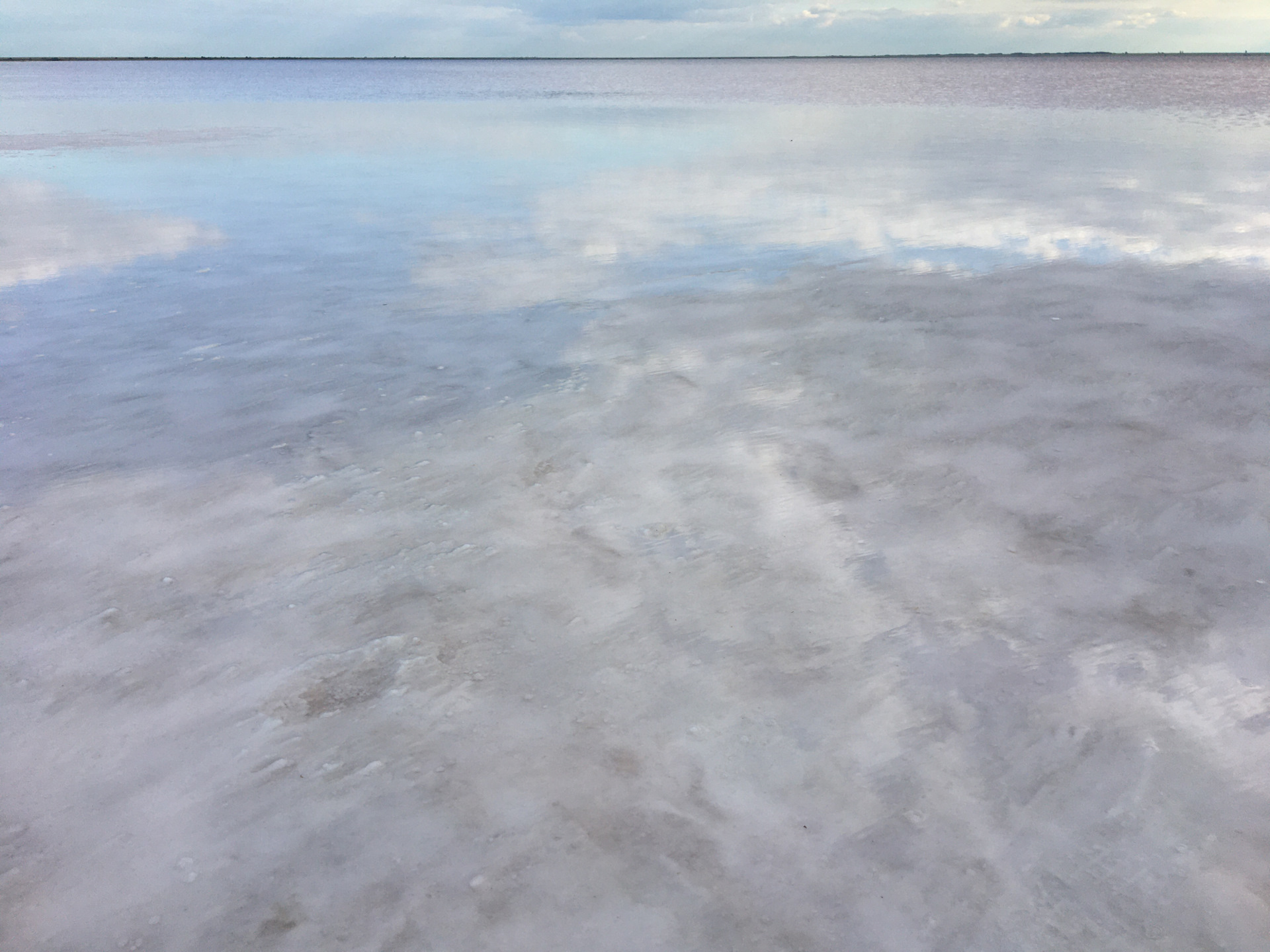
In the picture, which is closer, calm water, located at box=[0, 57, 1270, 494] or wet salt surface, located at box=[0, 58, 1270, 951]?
wet salt surface, located at box=[0, 58, 1270, 951]

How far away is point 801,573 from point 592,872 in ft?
3.85

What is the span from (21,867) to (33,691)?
1.94ft

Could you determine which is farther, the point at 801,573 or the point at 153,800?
the point at 801,573

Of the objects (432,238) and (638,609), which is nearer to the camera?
(638,609)

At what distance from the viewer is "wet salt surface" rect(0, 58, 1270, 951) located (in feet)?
5.49

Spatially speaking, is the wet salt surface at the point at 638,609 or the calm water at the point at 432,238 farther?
the calm water at the point at 432,238

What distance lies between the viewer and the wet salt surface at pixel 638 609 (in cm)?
167

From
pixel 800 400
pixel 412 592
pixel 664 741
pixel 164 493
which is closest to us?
pixel 664 741

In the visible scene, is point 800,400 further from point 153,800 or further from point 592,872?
point 153,800

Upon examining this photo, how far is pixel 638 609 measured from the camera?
8.08ft

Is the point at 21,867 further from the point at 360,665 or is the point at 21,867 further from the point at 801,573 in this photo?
the point at 801,573

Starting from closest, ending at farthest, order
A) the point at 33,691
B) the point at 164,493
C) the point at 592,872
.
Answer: the point at 592,872 < the point at 33,691 < the point at 164,493

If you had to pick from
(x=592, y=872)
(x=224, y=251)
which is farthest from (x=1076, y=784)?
(x=224, y=251)

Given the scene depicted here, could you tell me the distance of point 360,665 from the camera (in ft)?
7.41
